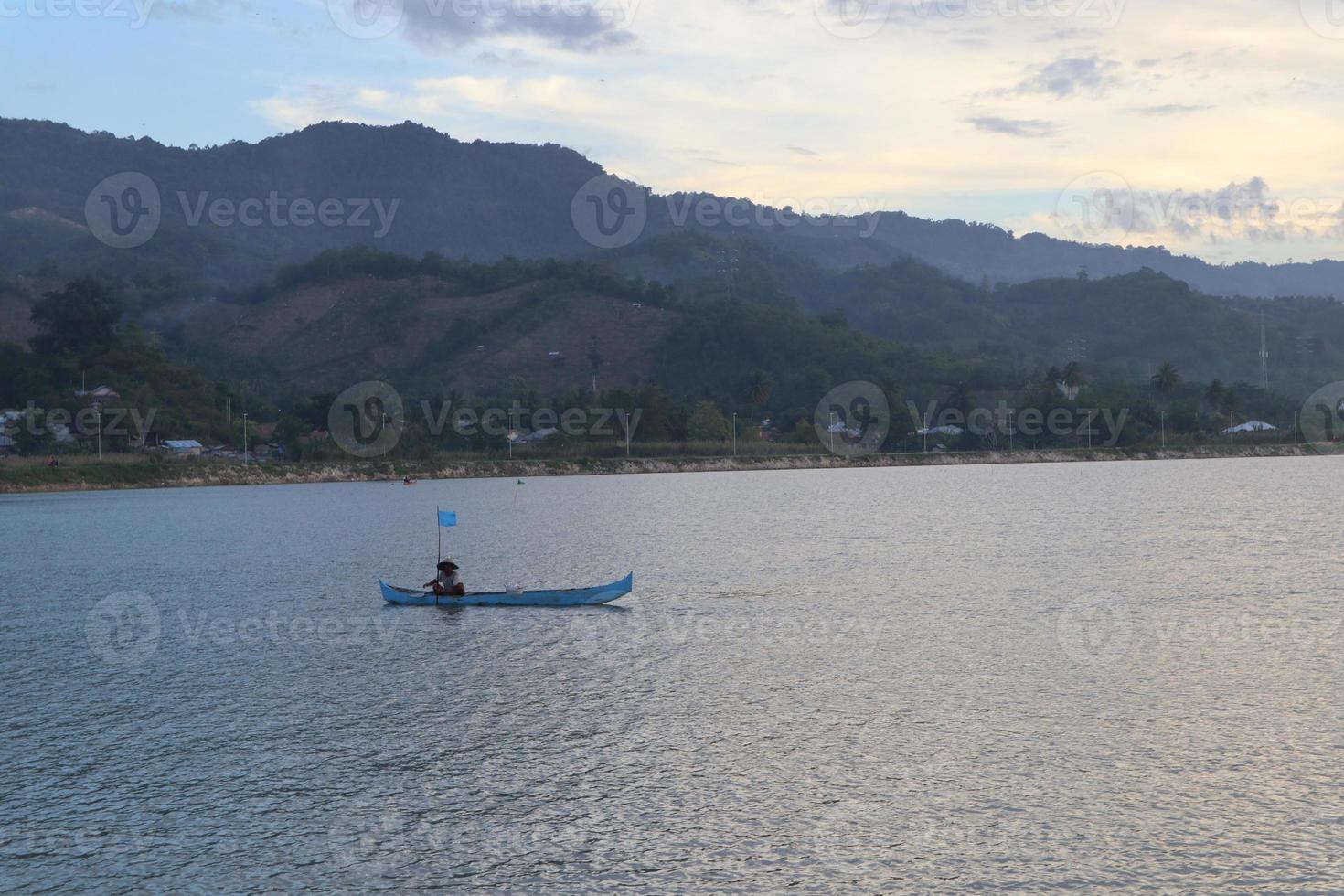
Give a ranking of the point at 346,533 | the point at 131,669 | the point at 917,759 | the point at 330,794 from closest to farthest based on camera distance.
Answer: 1. the point at 330,794
2. the point at 917,759
3. the point at 131,669
4. the point at 346,533

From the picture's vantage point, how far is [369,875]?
63.1ft

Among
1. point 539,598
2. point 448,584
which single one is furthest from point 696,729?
point 448,584

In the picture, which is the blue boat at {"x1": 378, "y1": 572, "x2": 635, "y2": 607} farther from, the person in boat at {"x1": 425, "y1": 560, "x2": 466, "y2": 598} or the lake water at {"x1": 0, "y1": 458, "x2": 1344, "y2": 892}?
the lake water at {"x1": 0, "y1": 458, "x2": 1344, "y2": 892}

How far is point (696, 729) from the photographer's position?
28.4 meters

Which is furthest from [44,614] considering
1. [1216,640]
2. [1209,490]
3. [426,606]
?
[1209,490]

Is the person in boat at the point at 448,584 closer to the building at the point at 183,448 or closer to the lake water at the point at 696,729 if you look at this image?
the lake water at the point at 696,729

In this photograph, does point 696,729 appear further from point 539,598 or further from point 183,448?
point 183,448

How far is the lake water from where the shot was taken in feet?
64.8

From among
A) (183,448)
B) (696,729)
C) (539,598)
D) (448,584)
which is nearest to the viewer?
(696,729)

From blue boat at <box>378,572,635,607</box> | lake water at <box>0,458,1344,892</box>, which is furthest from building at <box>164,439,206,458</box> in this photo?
blue boat at <box>378,572,635,607</box>

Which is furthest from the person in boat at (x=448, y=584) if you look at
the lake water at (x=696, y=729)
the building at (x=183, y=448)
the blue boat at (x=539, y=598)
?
the building at (x=183, y=448)

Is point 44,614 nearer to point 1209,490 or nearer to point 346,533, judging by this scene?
point 346,533

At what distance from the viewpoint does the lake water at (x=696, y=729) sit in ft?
64.8

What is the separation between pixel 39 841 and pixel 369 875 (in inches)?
258
